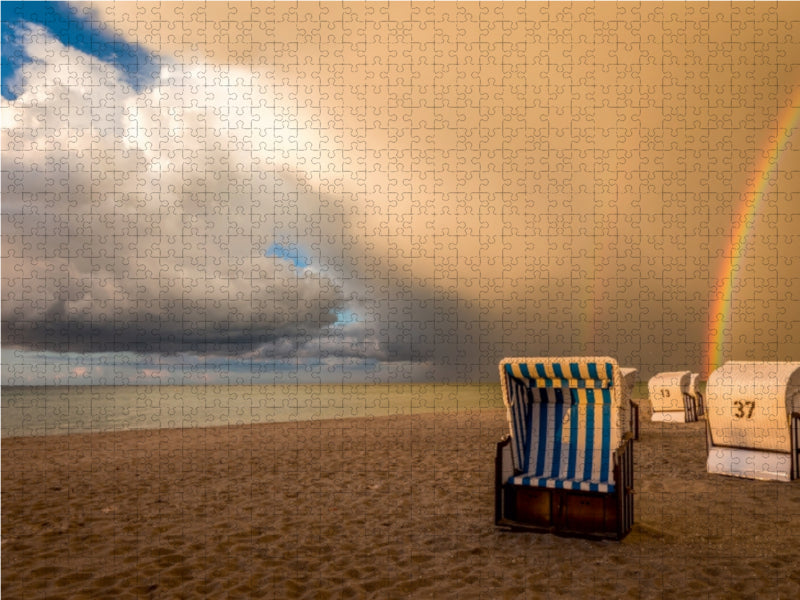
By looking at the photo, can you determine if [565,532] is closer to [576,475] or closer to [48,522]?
[576,475]

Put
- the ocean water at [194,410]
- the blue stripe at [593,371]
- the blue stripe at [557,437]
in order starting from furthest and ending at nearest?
the ocean water at [194,410] < the blue stripe at [557,437] < the blue stripe at [593,371]

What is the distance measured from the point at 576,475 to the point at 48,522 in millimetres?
7076

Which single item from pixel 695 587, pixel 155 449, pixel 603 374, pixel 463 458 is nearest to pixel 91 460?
pixel 155 449

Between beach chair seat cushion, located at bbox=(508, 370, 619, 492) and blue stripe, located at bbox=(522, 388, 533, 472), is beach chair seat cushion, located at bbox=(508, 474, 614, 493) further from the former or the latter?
blue stripe, located at bbox=(522, 388, 533, 472)

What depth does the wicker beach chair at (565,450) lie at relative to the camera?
707 centimetres

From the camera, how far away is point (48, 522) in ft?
27.4

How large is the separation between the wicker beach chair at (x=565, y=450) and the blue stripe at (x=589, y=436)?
12 millimetres

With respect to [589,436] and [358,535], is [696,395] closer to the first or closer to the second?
[589,436]

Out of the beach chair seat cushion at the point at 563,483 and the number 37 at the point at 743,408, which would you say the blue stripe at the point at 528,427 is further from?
the number 37 at the point at 743,408

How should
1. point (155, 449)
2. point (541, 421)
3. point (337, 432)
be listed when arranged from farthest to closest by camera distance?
point (337, 432) < point (155, 449) < point (541, 421)

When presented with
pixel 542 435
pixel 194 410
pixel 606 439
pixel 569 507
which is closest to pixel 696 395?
pixel 606 439

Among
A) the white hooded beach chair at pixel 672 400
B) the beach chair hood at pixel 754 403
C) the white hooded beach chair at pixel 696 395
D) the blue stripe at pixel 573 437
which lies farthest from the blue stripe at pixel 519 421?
the white hooded beach chair at pixel 696 395

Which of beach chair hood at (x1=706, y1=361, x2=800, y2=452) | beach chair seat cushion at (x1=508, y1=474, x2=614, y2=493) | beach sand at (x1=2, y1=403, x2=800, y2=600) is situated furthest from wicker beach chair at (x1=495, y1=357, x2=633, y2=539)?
beach chair hood at (x1=706, y1=361, x2=800, y2=452)

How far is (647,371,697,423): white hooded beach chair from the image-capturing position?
2228 cm
